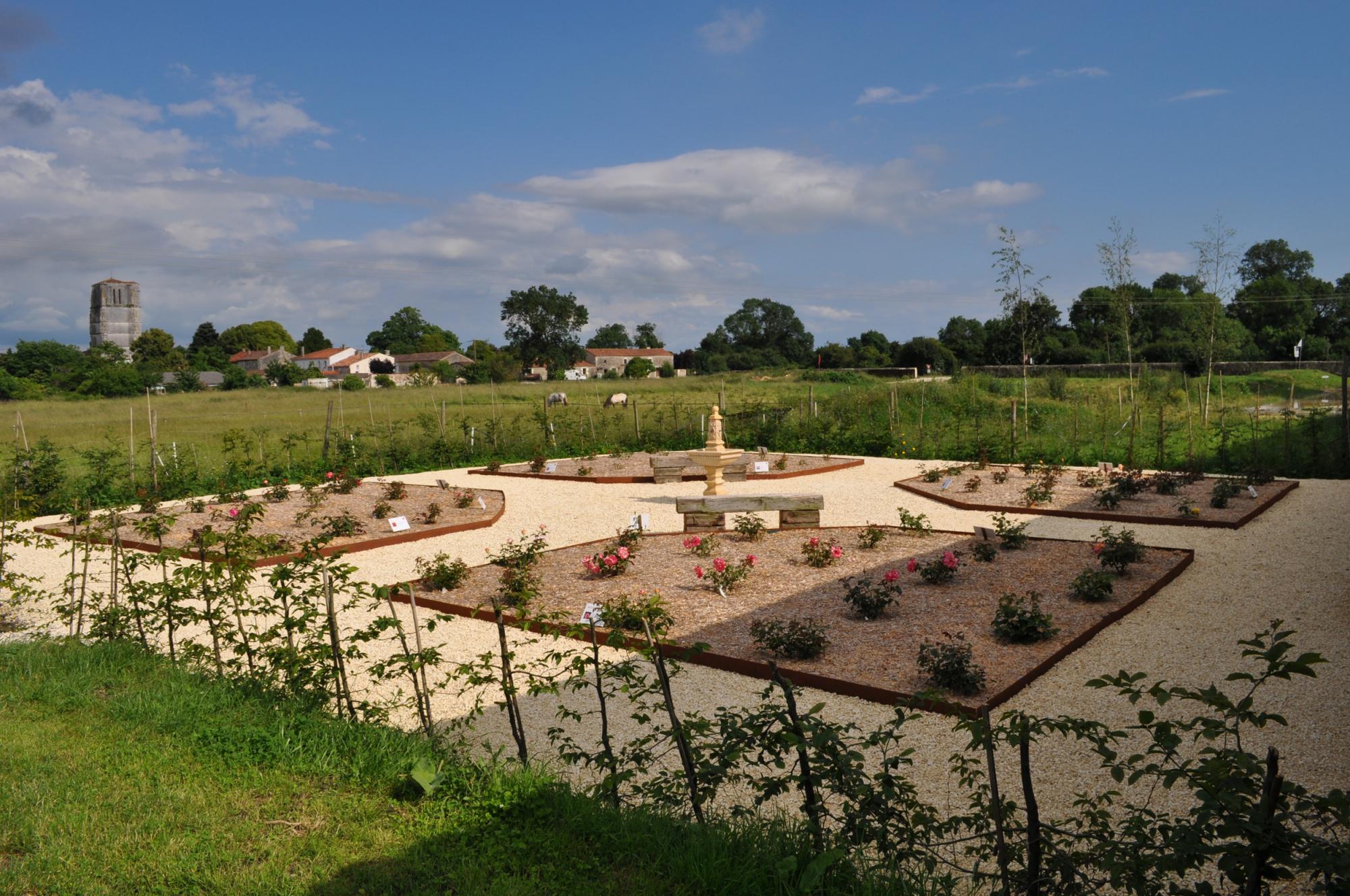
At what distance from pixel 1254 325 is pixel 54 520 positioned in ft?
205

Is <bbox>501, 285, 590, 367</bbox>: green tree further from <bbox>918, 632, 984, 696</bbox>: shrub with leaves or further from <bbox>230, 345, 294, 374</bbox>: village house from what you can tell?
<bbox>918, 632, 984, 696</bbox>: shrub with leaves

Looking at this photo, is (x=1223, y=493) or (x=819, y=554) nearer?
(x=819, y=554)

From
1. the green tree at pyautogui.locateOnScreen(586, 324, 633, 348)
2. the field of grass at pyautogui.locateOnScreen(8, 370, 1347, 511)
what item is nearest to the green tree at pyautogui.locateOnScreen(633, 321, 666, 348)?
the green tree at pyautogui.locateOnScreen(586, 324, 633, 348)

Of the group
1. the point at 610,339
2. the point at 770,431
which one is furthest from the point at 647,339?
the point at 770,431

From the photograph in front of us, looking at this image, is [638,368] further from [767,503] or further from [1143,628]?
[1143,628]

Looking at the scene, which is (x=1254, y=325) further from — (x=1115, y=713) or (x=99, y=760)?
(x=99, y=760)

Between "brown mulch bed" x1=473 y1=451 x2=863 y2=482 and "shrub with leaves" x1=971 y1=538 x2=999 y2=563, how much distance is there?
7509 mm

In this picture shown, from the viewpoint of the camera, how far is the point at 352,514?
13.4m

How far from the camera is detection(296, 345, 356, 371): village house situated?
326 ft

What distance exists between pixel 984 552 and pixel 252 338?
11643cm

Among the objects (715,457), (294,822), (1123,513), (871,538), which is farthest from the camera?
(715,457)

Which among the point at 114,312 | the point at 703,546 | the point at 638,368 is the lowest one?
the point at 703,546

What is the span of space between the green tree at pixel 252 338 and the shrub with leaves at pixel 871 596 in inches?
4467

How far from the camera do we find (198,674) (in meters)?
5.78
